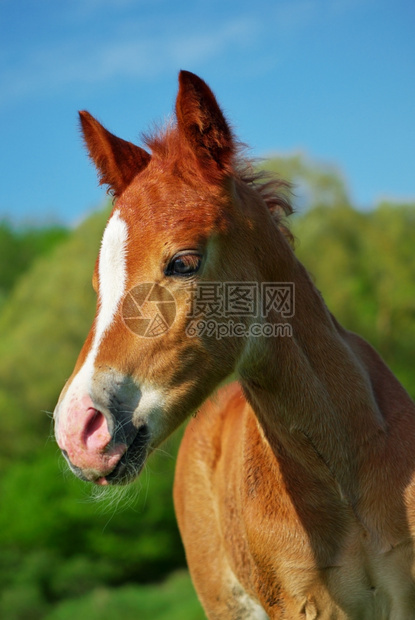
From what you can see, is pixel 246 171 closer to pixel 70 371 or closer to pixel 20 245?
pixel 70 371

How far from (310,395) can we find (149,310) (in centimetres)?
97

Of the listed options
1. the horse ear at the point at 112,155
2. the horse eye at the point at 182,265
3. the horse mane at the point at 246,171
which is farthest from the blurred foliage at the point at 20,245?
the horse eye at the point at 182,265

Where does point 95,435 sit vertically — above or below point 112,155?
below

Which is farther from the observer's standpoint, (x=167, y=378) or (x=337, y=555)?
(x=337, y=555)

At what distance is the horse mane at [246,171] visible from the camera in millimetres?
3203

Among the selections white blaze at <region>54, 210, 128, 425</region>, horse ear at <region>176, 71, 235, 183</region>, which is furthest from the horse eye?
horse ear at <region>176, 71, 235, 183</region>

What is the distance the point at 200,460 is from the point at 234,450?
86 cm

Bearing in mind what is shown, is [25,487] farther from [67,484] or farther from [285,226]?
[285,226]

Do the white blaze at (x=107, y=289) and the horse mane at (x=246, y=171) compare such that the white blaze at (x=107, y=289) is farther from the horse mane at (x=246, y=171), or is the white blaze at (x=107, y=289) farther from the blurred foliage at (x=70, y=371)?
the blurred foliage at (x=70, y=371)

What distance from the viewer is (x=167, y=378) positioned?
2.82 metres

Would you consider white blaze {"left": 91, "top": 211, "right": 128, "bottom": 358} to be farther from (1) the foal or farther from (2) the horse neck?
(2) the horse neck

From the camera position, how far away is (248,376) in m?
3.22

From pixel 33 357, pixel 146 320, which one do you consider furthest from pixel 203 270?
pixel 33 357

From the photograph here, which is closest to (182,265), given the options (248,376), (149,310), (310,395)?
(149,310)
